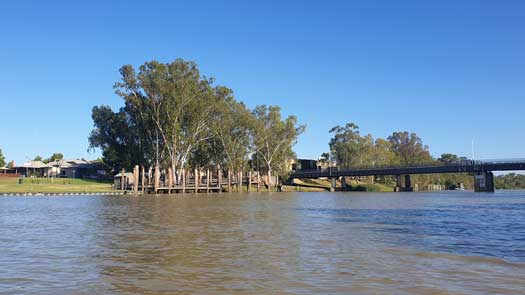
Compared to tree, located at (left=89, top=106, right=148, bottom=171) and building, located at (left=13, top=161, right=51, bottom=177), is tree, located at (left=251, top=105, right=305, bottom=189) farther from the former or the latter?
building, located at (left=13, top=161, right=51, bottom=177)

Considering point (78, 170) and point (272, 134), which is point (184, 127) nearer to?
point (272, 134)

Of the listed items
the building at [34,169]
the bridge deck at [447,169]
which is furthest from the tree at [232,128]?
the building at [34,169]

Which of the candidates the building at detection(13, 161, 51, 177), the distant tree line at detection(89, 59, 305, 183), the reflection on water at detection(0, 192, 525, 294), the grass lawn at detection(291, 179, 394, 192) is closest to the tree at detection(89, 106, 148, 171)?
the distant tree line at detection(89, 59, 305, 183)

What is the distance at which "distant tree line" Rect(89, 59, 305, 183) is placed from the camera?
77938mm

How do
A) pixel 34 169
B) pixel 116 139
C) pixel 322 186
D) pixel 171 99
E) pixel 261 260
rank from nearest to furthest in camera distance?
pixel 261 260, pixel 171 99, pixel 116 139, pixel 34 169, pixel 322 186

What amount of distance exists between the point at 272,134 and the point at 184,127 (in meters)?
28.4

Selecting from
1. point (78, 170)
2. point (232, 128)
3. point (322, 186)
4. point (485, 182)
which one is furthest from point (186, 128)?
point (485, 182)

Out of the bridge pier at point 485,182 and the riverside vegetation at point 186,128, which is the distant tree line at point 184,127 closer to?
the riverside vegetation at point 186,128

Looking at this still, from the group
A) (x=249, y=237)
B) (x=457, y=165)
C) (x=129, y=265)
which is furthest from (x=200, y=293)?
(x=457, y=165)

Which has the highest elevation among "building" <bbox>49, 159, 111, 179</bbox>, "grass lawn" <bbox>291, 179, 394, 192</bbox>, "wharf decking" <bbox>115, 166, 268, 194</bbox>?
"building" <bbox>49, 159, 111, 179</bbox>

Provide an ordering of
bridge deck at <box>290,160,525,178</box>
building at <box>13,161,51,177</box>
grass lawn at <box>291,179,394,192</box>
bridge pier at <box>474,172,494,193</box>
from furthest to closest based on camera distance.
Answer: grass lawn at <box>291,179,394,192</box> → building at <box>13,161,51,177</box> → bridge pier at <box>474,172,494,193</box> → bridge deck at <box>290,160,525,178</box>

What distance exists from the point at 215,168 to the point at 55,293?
103 meters

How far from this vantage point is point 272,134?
108 m

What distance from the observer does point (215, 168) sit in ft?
365
